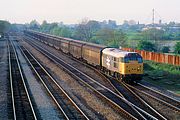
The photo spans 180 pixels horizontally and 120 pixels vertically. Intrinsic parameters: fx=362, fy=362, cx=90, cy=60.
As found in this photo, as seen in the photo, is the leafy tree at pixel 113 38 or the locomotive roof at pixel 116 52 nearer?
the locomotive roof at pixel 116 52

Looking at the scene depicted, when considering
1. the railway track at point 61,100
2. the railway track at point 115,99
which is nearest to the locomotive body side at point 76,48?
the railway track at point 61,100

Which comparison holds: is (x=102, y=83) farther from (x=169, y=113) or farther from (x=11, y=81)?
(x=169, y=113)

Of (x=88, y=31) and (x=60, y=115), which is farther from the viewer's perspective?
(x=88, y=31)

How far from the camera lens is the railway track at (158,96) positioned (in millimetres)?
20450

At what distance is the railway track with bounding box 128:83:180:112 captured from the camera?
67.1 feet

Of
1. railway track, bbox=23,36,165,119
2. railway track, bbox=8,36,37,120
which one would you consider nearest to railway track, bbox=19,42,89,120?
railway track, bbox=8,36,37,120

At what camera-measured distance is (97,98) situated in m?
22.8

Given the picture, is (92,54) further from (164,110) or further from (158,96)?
(164,110)

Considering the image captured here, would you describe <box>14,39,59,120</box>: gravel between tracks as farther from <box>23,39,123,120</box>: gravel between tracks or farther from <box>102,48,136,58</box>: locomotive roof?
<box>102,48,136,58</box>: locomotive roof

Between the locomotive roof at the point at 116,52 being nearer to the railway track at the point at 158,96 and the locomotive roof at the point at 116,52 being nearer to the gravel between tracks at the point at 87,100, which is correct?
the railway track at the point at 158,96

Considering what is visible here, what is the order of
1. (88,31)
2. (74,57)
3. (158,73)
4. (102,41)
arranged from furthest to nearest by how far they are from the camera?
(88,31) → (102,41) → (74,57) → (158,73)

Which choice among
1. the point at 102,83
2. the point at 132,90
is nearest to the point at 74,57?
the point at 102,83

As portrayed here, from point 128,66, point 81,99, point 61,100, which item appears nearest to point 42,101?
point 61,100

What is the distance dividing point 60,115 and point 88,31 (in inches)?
3860
